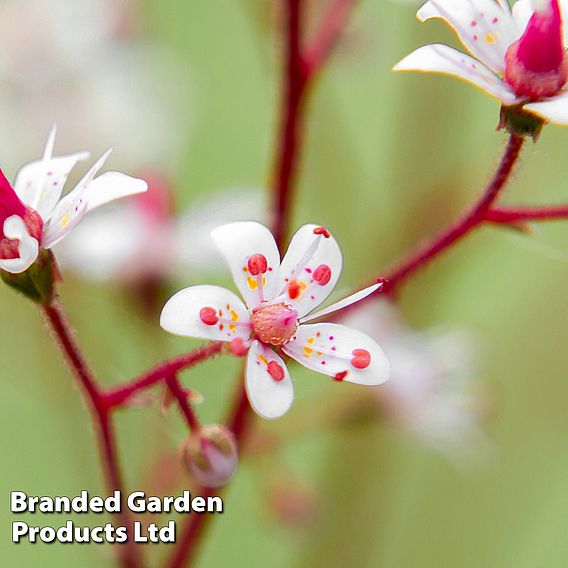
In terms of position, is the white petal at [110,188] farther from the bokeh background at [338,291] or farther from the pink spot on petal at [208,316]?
the bokeh background at [338,291]

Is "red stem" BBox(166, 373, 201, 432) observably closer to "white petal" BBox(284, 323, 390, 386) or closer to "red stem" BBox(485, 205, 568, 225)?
"white petal" BBox(284, 323, 390, 386)

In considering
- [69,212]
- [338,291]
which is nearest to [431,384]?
[338,291]

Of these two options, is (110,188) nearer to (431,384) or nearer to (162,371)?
(162,371)

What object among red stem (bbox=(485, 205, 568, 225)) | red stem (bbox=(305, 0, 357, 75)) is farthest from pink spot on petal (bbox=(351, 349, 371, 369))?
red stem (bbox=(305, 0, 357, 75))

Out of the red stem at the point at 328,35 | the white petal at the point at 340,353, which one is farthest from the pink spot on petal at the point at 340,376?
the red stem at the point at 328,35

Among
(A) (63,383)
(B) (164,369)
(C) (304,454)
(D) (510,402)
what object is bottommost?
(C) (304,454)

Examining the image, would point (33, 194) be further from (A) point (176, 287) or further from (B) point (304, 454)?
(B) point (304, 454)

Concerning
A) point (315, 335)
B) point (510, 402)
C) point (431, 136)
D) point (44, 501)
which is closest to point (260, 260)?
point (315, 335)
